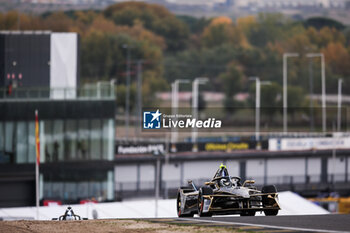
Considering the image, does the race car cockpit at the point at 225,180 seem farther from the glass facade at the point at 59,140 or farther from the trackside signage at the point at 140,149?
the trackside signage at the point at 140,149

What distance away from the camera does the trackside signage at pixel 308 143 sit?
11156cm

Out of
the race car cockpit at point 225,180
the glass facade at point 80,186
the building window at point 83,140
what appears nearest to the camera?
the race car cockpit at point 225,180

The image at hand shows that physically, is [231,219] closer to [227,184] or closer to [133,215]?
[227,184]

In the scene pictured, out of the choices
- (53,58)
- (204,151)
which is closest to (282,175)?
(204,151)

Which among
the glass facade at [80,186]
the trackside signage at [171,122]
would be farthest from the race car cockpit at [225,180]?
the glass facade at [80,186]

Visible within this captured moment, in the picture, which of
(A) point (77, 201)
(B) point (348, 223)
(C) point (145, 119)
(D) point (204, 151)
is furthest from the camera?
(D) point (204, 151)

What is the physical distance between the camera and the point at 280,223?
32.1 m

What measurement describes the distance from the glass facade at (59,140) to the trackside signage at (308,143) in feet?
106

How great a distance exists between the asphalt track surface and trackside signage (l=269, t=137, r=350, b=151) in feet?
248

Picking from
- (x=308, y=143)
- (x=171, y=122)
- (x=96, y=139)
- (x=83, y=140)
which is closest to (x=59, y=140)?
(x=83, y=140)

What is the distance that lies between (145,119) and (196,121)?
2.03 meters

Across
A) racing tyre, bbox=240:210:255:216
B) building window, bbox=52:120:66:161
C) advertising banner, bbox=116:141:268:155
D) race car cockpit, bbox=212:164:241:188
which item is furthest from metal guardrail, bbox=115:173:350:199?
race car cockpit, bbox=212:164:241:188

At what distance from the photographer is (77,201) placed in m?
81.9

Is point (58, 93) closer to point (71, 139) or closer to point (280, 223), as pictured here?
point (71, 139)
